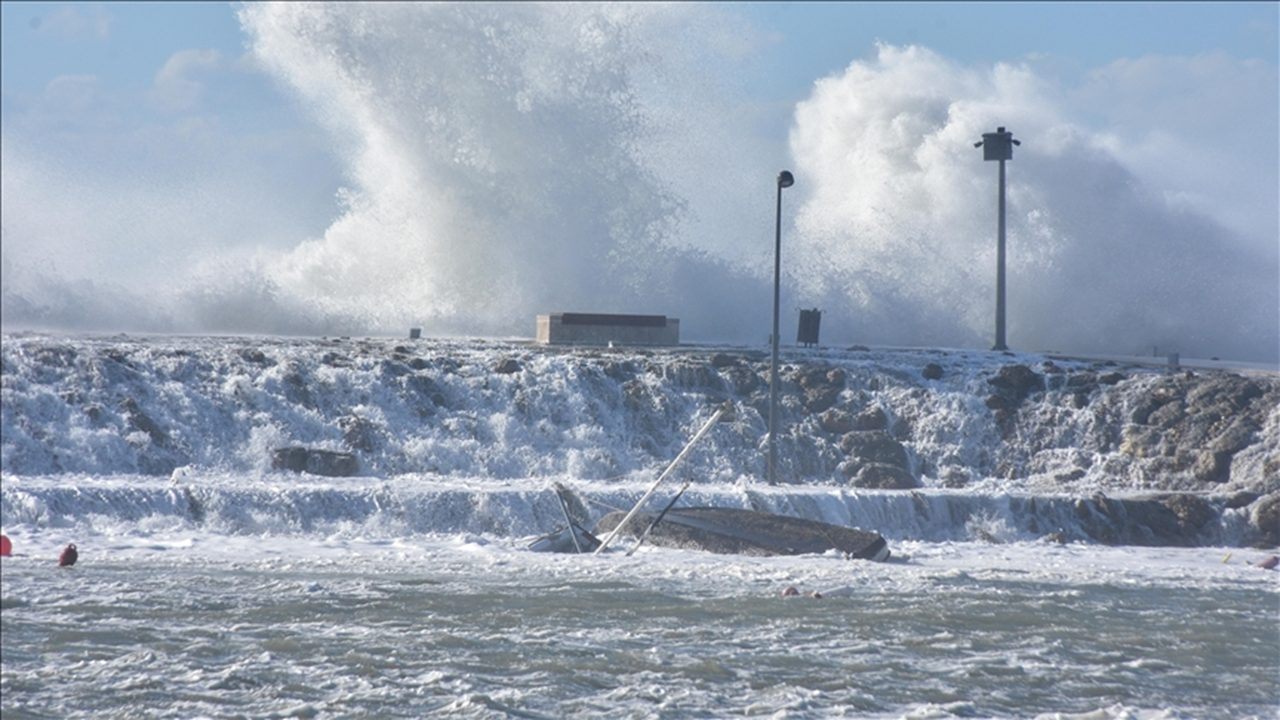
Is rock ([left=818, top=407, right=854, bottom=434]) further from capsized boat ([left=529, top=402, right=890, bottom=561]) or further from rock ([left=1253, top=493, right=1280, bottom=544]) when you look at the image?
capsized boat ([left=529, top=402, right=890, bottom=561])

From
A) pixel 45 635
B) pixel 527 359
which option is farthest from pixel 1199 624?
pixel 527 359

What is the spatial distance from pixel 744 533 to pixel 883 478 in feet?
25.6

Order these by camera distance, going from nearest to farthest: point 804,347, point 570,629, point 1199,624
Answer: point 570,629 → point 1199,624 → point 804,347

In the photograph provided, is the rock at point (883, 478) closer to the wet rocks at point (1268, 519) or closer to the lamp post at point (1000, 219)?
the wet rocks at point (1268, 519)

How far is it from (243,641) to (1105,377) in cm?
2094

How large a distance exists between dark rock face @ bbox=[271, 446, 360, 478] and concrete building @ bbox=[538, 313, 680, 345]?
12055mm

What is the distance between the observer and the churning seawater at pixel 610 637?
8.19 metres

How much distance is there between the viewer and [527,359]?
86.1 ft

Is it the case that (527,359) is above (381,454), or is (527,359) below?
above

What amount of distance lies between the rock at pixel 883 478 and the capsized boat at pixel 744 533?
21.6 ft

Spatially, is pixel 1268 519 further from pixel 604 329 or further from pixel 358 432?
pixel 604 329

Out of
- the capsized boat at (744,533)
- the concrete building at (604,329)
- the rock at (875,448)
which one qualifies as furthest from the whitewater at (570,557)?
the concrete building at (604,329)

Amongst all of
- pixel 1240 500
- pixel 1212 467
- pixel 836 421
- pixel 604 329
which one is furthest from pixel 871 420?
pixel 604 329

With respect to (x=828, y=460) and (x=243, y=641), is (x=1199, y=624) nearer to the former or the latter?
(x=243, y=641)
